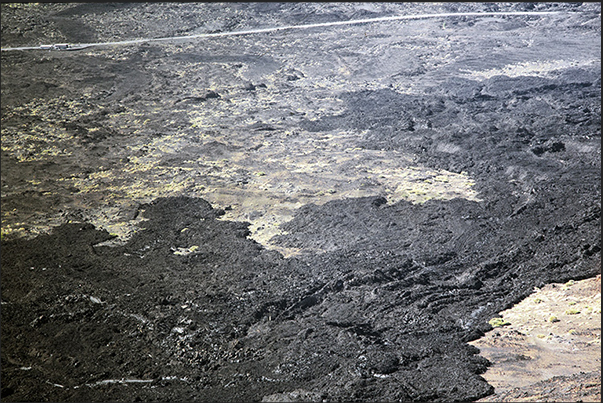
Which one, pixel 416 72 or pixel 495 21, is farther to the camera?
pixel 495 21

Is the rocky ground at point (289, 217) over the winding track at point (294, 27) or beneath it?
beneath

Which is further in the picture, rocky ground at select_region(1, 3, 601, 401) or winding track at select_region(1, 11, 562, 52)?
winding track at select_region(1, 11, 562, 52)

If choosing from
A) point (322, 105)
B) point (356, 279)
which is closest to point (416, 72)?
point (322, 105)

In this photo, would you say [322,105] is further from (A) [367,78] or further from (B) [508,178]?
(B) [508,178]

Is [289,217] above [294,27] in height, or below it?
below

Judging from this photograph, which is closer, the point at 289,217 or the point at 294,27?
the point at 289,217

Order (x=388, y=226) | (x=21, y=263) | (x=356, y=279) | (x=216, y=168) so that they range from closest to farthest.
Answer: (x=356, y=279) → (x=21, y=263) → (x=388, y=226) → (x=216, y=168)

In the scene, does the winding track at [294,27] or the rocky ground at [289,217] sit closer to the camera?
the rocky ground at [289,217]

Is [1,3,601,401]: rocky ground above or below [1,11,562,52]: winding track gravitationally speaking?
below
